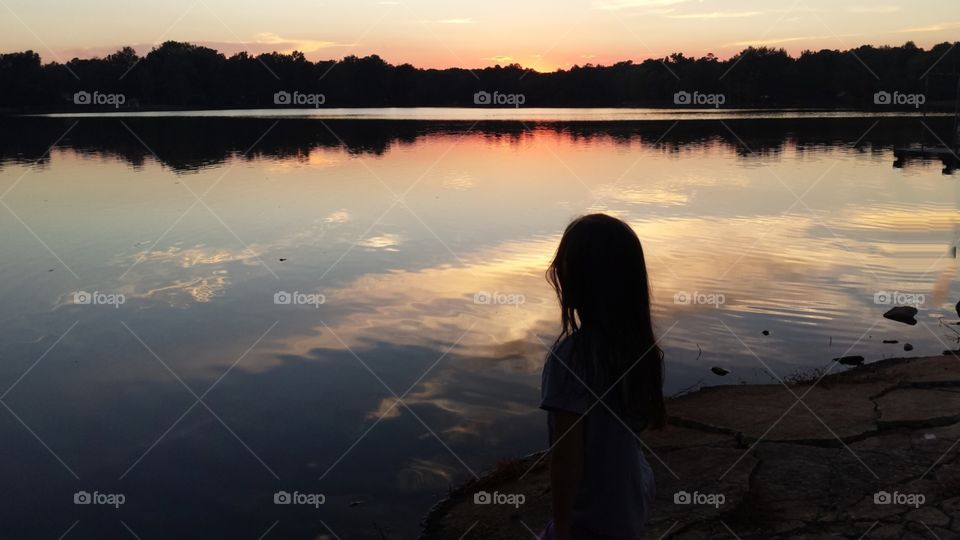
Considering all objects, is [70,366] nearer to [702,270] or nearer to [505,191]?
[702,270]

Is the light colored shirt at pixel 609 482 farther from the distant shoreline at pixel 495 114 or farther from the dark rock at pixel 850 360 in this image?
the distant shoreline at pixel 495 114

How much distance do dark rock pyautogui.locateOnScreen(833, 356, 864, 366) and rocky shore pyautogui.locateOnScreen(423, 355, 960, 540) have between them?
1137 mm

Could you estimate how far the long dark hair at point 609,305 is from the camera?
8.02ft

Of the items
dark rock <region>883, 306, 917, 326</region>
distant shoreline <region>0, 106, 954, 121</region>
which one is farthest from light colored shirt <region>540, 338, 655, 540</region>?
distant shoreline <region>0, 106, 954, 121</region>

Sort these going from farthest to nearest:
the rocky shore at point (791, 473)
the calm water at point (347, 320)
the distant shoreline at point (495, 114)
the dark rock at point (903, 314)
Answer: the distant shoreline at point (495, 114)
the dark rock at point (903, 314)
the calm water at point (347, 320)
the rocky shore at point (791, 473)

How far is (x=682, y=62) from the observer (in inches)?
5684

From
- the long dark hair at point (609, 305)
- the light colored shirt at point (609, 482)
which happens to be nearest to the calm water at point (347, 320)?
the light colored shirt at point (609, 482)

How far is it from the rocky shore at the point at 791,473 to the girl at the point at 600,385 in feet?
8.40

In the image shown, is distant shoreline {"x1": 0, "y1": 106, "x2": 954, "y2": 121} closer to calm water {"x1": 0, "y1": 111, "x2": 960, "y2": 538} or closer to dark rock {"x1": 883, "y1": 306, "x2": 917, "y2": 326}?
calm water {"x1": 0, "y1": 111, "x2": 960, "y2": 538}

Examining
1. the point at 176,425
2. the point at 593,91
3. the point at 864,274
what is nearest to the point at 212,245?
the point at 176,425

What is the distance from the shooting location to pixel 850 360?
355 inches

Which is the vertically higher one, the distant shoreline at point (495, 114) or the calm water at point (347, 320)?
the distant shoreline at point (495, 114)

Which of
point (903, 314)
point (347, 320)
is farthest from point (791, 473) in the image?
point (347, 320)

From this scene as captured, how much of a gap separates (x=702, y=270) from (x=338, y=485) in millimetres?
8688
